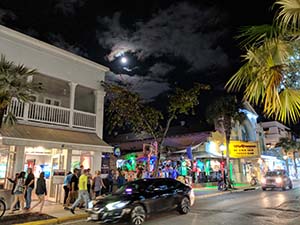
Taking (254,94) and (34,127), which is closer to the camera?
(254,94)

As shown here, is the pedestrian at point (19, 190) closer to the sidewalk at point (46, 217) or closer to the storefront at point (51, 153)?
the sidewalk at point (46, 217)

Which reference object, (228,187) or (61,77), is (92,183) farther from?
(228,187)

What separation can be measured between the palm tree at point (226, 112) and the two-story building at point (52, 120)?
11.8 m

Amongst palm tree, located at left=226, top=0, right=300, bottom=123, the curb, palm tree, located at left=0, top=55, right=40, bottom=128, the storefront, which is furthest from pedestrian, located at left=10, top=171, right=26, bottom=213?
palm tree, located at left=226, top=0, right=300, bottom=123

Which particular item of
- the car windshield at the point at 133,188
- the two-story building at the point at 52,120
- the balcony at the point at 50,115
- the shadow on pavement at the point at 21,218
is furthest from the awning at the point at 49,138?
the car windshield at the point at 133,188

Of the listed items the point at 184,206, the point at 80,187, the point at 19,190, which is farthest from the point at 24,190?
the point at 184,206

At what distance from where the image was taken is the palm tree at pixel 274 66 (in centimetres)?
471

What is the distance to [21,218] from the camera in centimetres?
1062

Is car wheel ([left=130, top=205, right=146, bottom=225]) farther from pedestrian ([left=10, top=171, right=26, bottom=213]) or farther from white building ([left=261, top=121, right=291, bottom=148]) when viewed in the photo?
white building ([left=261, top=121, right=291, bottom=148])

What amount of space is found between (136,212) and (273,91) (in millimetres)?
6925

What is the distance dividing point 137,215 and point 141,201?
0.52m

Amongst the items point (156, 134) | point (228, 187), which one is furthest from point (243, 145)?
point (156, 134)

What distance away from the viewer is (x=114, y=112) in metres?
18.5

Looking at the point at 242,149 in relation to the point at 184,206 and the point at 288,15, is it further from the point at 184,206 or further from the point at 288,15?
the point at 288,15
